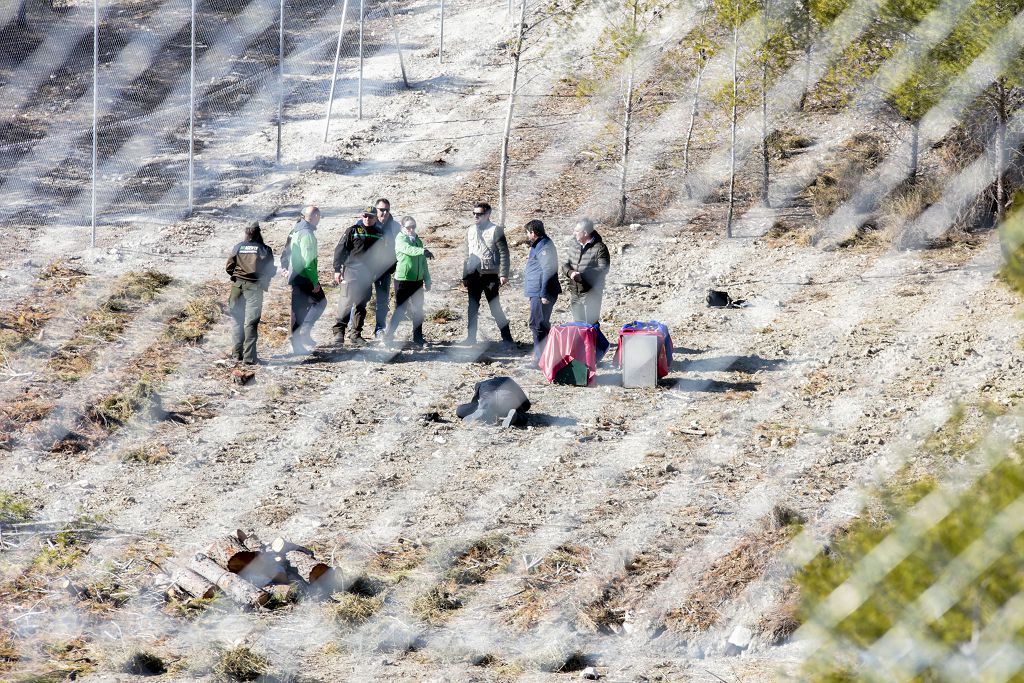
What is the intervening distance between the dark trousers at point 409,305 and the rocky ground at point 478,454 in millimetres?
220

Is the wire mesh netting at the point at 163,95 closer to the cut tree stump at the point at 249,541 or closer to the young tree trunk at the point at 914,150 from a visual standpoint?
the young tree trunk at the point at 914,150

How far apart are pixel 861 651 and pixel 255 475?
195 inches

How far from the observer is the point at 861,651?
2352mm

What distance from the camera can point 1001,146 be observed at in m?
10.2

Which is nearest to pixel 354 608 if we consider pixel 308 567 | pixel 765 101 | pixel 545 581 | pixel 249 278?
pixel 308 567

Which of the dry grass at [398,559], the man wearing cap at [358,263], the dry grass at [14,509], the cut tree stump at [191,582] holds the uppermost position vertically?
the man wearing cap at [358,263]

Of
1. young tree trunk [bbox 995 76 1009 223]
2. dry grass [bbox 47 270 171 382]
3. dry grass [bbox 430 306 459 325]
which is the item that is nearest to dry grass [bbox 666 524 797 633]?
dry grass [bbox 430 306 459 325]

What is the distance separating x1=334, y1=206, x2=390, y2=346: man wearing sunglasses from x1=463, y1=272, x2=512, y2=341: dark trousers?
2.48ft

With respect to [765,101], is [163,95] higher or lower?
higher

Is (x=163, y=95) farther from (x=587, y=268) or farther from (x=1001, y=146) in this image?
(x=1001, y=146)

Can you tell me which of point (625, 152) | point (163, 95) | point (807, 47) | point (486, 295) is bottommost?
point (486, 295)

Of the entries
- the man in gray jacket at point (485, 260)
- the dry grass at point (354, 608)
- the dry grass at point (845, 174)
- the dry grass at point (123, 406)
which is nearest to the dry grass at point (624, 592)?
the dry grass at point (354, 608)

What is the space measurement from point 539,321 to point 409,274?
108cm

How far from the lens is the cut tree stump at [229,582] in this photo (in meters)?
5.18
